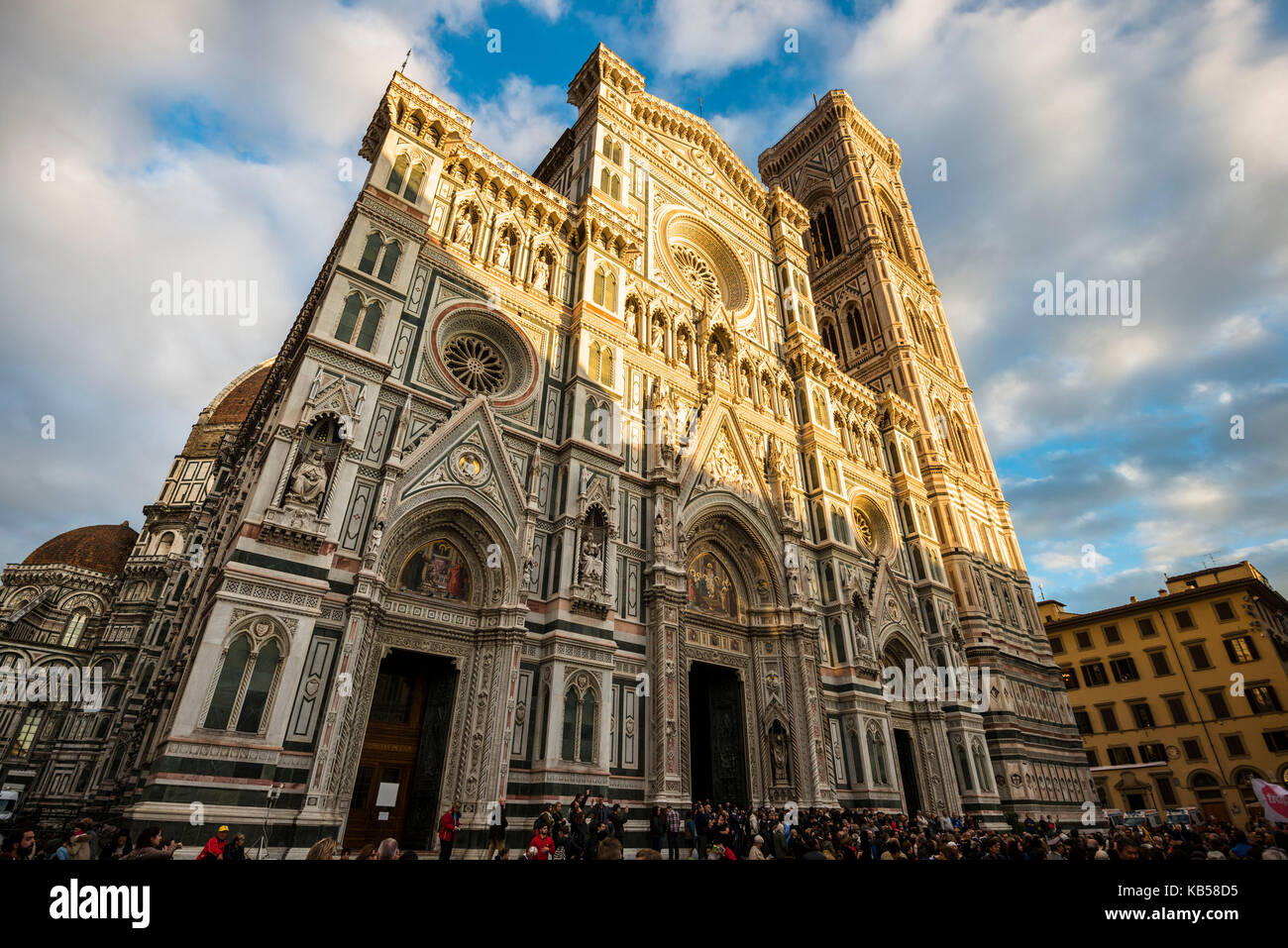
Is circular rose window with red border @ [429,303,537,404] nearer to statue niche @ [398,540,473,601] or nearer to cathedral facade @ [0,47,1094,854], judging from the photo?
cathedral facade @ [0,47,1094,854]

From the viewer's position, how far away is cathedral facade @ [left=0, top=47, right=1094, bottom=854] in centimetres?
1245

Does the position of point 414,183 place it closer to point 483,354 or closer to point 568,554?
point 483,354

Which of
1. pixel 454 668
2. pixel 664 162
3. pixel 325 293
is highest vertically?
pixel 664 162

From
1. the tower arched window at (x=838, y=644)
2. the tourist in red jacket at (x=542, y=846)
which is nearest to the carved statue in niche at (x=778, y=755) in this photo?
the tower arched window at (x=838, y=644)

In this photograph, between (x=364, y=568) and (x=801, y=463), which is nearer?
(x=364, y=568)

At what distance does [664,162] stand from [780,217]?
8.51 m

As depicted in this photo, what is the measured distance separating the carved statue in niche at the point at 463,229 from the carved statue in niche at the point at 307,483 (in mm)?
8473

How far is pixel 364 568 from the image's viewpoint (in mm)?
12977

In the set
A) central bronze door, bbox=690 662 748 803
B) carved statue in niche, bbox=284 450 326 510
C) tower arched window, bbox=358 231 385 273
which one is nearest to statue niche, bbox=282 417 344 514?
carved statue in niche, bbox=284 450 326 510

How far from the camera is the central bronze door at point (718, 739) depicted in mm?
19031

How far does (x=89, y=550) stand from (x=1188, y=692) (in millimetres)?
73980

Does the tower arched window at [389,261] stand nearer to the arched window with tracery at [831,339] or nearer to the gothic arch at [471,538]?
the gothic arch at [471,538]
